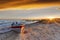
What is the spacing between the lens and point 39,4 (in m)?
0.75

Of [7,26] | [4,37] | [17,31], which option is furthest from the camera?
[7,26]

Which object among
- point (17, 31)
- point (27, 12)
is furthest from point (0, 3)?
point (17, 31)

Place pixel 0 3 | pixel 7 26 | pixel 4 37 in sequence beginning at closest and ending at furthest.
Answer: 1. pixel 0 3
2. pixel 4 37
3. pixel 7 26

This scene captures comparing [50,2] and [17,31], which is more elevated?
[50,2]

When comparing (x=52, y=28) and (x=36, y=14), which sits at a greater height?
(x=36, y=14)

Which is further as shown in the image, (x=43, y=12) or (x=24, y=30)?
(x=24, y=30)

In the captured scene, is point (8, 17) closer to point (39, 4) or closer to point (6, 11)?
point (6, 11)

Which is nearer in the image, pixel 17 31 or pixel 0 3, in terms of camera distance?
pixel 0 3

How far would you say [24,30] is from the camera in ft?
8.02

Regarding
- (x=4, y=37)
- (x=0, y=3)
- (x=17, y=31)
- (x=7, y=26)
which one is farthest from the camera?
(x=7, y=26)

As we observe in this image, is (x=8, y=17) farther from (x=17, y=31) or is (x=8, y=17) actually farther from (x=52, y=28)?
(x=52, y=28)

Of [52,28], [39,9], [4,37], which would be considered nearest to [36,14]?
[39,9]

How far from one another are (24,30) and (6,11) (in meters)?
1.68

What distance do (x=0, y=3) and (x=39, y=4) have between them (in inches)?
8.5
